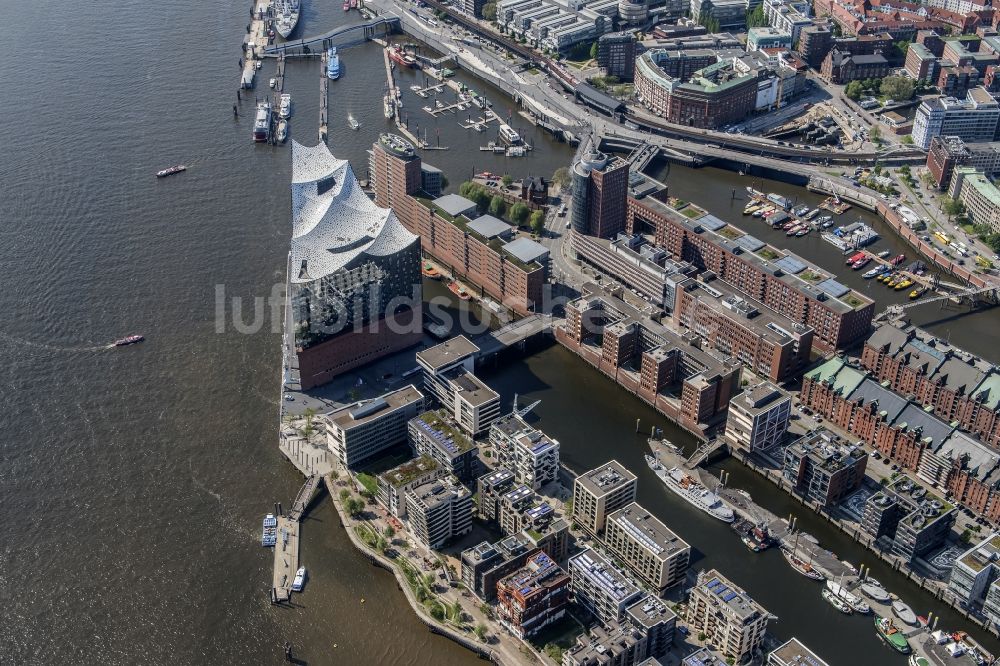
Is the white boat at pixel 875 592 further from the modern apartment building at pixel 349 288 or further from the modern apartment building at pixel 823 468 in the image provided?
the modern apartment building at pixel 349 288

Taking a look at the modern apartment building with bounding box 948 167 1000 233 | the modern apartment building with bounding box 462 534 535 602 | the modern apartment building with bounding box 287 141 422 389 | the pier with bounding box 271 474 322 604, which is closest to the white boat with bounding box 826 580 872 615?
the modern apartment building with bounding box 462 534 535 602

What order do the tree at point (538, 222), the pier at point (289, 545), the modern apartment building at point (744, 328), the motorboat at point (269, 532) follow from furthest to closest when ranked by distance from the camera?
the tree at point (538, 222), the modern apartment building at point (744, 328), the motorboat at point (269, 532), the pier at point (289, 545)

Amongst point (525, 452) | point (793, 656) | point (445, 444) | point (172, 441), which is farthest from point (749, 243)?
point (172, 441)

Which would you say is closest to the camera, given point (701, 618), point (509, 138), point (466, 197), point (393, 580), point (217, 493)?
point (701, 618)

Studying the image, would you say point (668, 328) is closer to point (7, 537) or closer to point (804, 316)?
point (804, 316)

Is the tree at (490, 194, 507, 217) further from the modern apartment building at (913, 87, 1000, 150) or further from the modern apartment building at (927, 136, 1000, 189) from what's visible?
the modern apartment building at (913, 87, 1000, 150)

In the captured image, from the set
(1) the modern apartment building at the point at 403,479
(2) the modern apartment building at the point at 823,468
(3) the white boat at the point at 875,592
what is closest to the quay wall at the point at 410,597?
(1) the modern apartment building at the point at 403,479

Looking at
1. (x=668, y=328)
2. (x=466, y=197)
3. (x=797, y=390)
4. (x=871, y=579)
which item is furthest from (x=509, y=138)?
(x=871, y=579)
